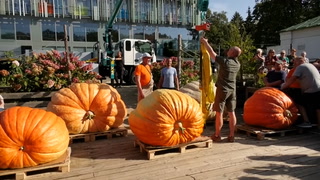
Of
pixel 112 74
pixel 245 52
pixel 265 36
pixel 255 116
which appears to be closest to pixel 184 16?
pixel 265 36

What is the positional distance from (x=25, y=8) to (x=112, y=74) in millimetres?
14474

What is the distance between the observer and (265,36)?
34281 mm

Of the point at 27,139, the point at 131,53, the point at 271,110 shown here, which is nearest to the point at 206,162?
the point at 271,110

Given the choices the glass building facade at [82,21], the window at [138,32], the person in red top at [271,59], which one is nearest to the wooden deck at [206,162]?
the person in red top at [271,59]

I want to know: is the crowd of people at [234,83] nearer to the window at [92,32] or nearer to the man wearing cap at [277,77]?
the man wearing cap at [277,77]

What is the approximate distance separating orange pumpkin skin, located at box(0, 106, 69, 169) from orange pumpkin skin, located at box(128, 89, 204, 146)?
1132mm

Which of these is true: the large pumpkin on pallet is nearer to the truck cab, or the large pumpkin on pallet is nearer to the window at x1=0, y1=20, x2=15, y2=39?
the truck cab

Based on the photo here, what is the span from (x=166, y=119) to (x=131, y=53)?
10751 mm

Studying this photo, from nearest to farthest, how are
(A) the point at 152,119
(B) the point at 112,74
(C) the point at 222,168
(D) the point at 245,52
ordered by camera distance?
(C) the point at 222,168 < (A) the point at 152,119 < (D) the point at 245,52 < (B) the point at 112,74

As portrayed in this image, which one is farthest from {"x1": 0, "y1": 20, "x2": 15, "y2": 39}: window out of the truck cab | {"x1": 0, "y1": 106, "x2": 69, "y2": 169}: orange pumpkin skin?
A: {"x1": 0, "y1": 106, "x2": 69, "y2": 169}: orange pumpkin skin

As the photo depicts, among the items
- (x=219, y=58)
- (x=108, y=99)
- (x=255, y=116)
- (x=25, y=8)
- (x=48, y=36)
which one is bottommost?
(x=255, y=116)

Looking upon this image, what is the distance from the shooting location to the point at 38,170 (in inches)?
136

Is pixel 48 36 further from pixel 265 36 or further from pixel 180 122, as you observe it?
pixel 265 36

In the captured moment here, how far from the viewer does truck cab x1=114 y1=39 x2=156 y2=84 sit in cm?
1410
